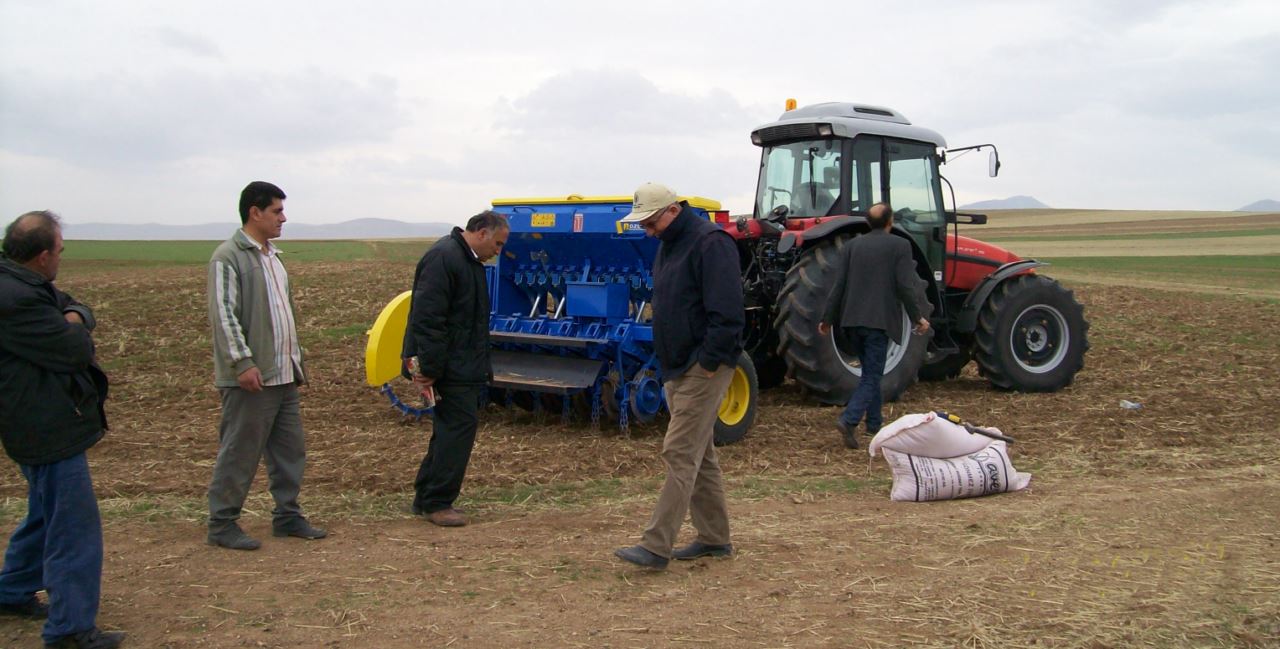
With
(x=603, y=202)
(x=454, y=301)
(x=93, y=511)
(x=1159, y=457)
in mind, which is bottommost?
(x=1159, y=457)

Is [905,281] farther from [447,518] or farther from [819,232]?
[447,518]

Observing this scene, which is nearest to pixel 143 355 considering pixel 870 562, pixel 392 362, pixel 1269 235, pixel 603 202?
pixel 392 362

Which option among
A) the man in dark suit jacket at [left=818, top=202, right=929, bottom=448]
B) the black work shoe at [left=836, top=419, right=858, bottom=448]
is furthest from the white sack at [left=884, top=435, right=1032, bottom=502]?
the man in dark suit jacket at [left=818, top=202, right=929, bottom=448]

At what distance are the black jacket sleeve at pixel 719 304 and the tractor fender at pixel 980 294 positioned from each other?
559 centimetres

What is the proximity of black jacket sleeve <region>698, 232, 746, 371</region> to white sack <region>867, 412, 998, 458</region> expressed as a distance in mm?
1698

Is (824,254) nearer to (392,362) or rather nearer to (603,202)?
(603,202)

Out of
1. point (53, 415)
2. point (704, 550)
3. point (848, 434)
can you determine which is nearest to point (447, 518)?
point (704, 550)

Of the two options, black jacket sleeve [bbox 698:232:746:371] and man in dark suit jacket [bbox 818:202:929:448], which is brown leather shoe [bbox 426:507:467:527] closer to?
black jacket sleeve [bbox 698:232:746:371]

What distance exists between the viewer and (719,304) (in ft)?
14.3

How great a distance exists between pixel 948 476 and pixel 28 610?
4.36 m

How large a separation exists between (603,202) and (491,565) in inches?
145

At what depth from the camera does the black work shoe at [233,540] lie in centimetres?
471

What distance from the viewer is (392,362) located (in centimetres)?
738

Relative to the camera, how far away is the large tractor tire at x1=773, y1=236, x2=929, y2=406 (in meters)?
7.92
